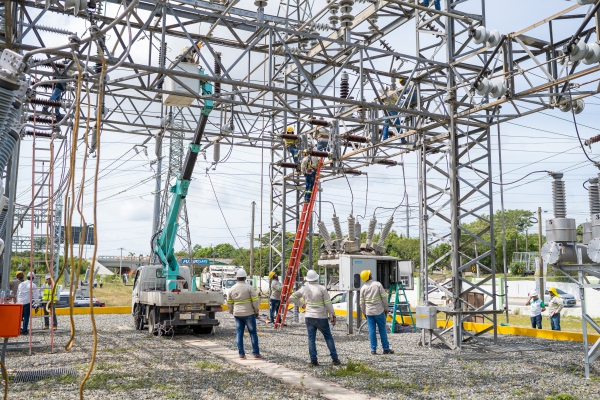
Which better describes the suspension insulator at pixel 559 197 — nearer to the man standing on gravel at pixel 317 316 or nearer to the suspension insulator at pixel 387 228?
the man standing on gravel at pixel 317 316

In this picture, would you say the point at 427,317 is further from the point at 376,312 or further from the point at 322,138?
the point at 322,138

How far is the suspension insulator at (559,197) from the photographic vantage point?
33.0 feet

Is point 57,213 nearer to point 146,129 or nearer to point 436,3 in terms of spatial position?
point 146,129

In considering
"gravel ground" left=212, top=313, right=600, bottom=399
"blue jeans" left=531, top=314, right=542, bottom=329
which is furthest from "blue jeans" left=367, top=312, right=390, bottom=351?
"blue jeans" left=531, top=314, right=542, bottom=329

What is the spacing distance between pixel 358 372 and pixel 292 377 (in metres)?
1.19

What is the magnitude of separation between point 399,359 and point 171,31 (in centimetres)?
998

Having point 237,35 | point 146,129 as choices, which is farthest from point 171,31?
point 146,129

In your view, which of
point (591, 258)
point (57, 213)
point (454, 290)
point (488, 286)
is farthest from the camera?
point (488, 286)

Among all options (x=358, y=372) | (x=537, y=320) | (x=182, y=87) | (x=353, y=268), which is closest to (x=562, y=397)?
(x=358, y=372)

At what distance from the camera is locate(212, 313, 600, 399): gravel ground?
7.98 m

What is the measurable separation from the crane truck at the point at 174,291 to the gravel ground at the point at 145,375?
1.15m

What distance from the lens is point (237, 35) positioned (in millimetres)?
14781

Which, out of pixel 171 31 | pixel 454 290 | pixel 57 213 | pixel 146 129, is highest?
pixel 171 31

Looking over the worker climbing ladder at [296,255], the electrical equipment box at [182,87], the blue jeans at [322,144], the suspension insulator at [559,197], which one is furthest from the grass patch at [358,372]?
the blue jeans at [322,144]
